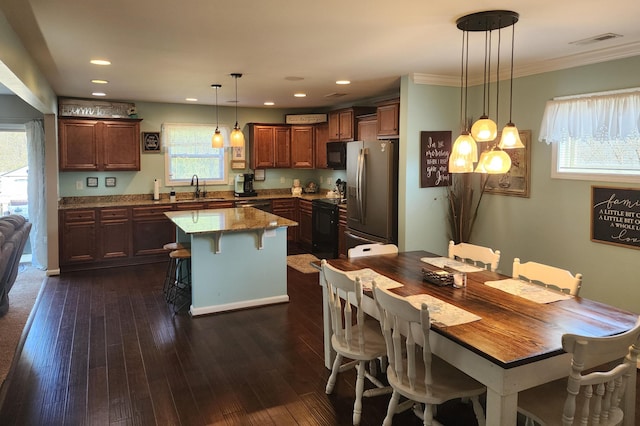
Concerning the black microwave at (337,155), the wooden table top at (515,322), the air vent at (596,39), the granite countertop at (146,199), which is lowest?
Answer: the wooden table top at (515,322)

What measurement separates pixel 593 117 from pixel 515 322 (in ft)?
7.95

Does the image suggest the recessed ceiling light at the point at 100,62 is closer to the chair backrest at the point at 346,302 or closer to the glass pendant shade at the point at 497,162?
the chair backrest at the point at 346,302

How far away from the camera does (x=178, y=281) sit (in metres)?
5.22

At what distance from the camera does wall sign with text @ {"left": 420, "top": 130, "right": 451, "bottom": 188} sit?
4848 millimetres

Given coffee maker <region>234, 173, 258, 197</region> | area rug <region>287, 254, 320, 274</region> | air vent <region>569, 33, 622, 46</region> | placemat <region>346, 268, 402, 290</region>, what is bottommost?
area rug <region>287, 254, 320, 274</region>

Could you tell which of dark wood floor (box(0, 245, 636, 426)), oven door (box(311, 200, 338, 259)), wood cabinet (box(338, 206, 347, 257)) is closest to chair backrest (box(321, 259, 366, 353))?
dark wood floor (box(0, 245, 636, 426))

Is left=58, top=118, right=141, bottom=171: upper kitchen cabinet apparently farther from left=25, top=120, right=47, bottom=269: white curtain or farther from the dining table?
the dining table

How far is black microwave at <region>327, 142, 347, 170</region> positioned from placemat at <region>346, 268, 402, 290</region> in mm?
4157

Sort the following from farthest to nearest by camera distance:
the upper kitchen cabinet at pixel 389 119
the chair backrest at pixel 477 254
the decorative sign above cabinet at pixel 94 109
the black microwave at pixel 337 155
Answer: the black microwave at pixel 337 155 → the decorative sign above cabinet at pixel 94 109 → the upper kitchen cabinet at pixel 389 119 → the chair backrest at pixel 477 254

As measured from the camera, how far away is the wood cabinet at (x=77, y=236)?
625 cm

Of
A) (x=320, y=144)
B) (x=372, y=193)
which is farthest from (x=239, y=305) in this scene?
(x=320, y=144)

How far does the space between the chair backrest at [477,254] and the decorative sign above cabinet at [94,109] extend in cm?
544

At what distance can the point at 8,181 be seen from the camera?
6.61m

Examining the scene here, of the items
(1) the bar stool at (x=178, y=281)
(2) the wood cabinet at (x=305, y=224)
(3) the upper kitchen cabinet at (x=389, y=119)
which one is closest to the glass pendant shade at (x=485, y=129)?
(3) the upper kitchen cabinet at (x=389, y=119)
